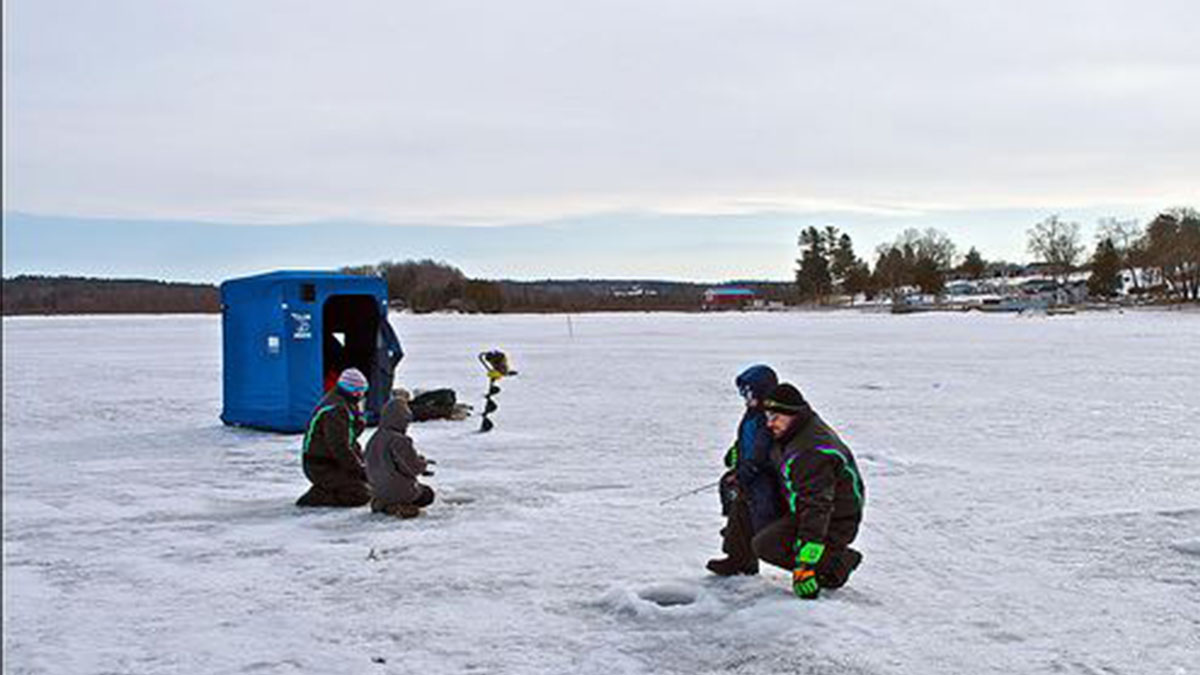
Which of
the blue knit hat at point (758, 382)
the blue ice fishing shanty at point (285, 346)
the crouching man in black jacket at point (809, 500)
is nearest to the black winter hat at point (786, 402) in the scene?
the crouching man in black jacket at point (809, 500)

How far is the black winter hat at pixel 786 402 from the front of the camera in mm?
5891

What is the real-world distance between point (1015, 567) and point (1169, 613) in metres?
1.07

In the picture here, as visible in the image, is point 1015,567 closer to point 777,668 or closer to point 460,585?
point 777,668

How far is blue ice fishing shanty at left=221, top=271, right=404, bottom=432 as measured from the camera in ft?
44.4

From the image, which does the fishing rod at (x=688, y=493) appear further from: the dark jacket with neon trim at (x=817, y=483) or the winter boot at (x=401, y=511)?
the dark jacket with neon trim at (x=817, y=483)

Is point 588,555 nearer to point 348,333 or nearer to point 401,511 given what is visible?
point 401,511

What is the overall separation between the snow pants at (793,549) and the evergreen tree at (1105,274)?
115796 millimetres

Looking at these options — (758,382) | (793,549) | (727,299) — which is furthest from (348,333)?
(727,299)

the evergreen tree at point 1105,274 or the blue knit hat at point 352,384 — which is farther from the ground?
the evergreen tree at point 1105,274

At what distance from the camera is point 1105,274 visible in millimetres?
111938

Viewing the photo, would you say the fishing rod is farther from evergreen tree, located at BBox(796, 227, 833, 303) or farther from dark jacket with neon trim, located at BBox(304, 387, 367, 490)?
evergreen tree, located at BBox(796, 227, 833, 303)

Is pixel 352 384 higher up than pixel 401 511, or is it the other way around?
pixel 352 384

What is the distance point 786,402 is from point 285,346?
8857 millimetres

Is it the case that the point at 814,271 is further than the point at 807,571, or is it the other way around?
the point at 814,271
